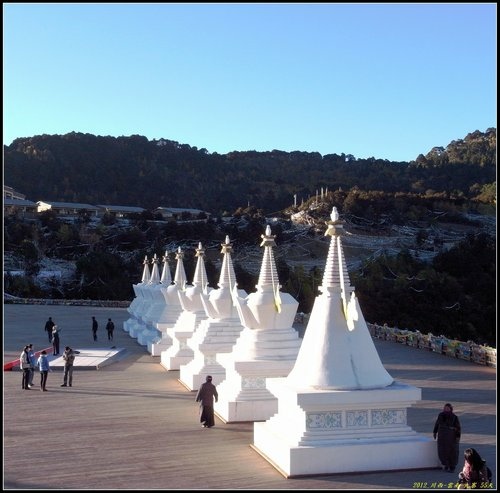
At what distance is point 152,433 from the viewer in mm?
10594

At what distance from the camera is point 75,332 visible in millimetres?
30203

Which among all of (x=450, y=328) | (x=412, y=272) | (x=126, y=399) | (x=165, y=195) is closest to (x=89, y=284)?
(x=412, y=272)

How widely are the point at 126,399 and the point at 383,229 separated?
2291 inches

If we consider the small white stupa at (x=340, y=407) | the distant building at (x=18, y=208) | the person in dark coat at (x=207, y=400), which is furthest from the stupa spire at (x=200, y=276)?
the distant building at (x=18, y=208)

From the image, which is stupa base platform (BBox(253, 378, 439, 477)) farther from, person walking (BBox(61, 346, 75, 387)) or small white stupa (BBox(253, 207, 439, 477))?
person walking (BBox(61, 346, 75, 387))

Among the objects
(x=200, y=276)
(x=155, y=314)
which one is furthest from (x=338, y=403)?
(x=155, y=314)

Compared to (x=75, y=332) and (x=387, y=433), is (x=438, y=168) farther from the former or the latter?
(x=387, y=433)

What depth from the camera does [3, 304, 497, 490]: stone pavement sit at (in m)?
8.04

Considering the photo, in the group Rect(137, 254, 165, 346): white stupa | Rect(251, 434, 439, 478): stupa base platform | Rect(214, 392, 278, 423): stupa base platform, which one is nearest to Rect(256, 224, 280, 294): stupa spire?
Rect(214, 392, 278, 423): stupa base platform

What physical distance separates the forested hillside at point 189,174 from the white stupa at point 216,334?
294 ft

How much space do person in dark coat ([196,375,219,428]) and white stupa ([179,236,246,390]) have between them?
3.08 m

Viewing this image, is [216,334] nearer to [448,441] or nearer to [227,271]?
[227,271]

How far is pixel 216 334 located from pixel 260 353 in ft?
9.87

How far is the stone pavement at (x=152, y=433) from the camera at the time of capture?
8039mm
